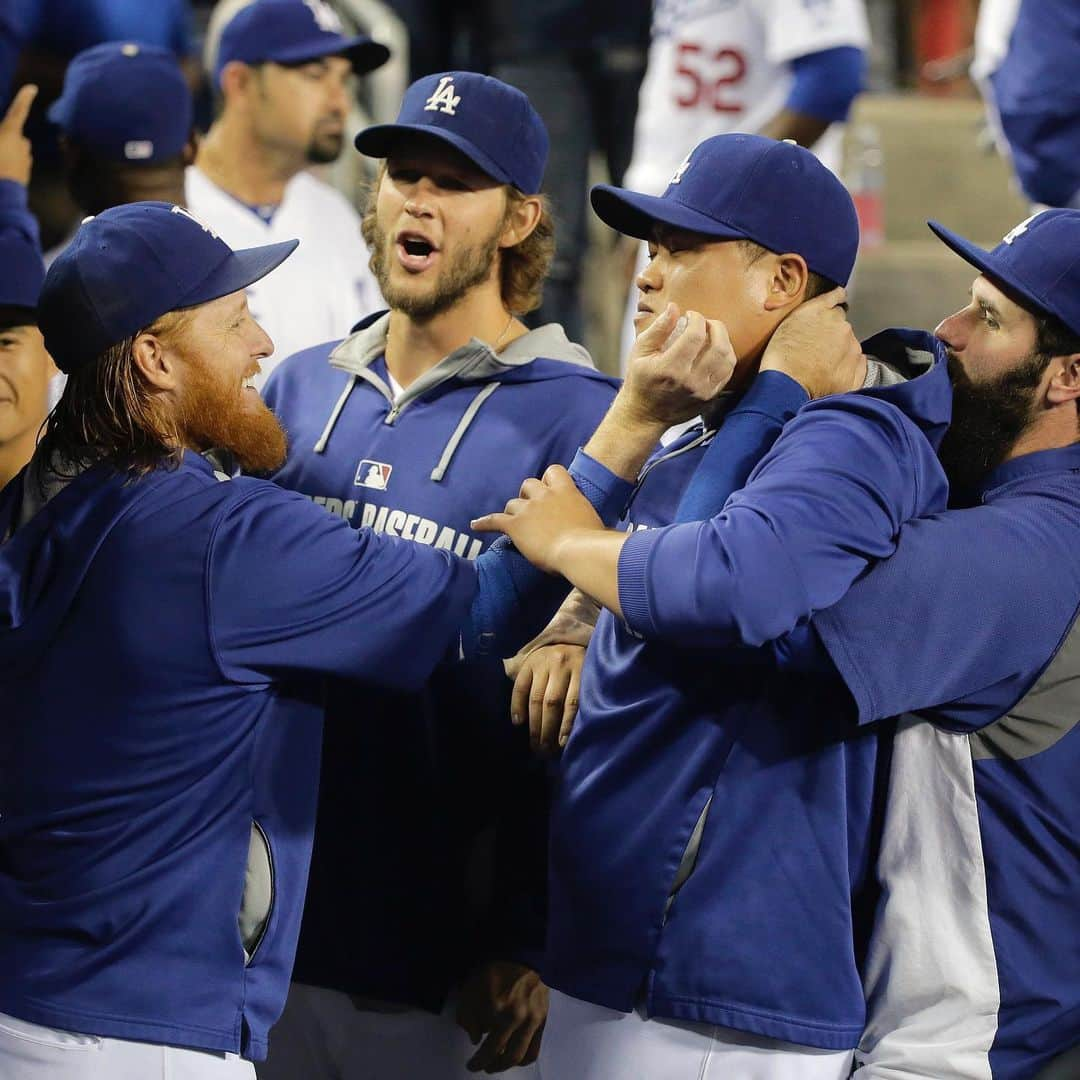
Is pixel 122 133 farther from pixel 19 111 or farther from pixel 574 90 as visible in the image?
pixel 574 90

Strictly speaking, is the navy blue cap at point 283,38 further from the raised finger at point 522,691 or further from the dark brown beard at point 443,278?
the raised finger at point 522,691

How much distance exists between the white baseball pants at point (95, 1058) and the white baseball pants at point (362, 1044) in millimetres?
705

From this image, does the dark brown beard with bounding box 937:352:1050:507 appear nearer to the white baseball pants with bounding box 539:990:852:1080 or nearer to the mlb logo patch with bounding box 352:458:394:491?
the white baseball pants with bounding box 539:990:852:1080

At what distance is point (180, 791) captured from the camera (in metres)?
2.58

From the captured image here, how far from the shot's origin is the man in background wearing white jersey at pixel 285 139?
5137 mm

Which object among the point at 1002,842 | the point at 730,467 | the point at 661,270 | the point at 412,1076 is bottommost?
the point at 412,1076

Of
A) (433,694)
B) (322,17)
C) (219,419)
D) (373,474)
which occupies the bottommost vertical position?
(433,694)

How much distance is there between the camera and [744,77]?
588 cm

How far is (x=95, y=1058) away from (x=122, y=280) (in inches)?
45.2

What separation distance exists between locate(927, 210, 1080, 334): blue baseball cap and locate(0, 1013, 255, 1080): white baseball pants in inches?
64.7

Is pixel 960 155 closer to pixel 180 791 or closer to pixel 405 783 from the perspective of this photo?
pixel 405 783

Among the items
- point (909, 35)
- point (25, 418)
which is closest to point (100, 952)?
point (25, 418)

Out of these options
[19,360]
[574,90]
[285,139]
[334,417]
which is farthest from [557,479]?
[574,90]

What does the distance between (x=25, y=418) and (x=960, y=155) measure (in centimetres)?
485
